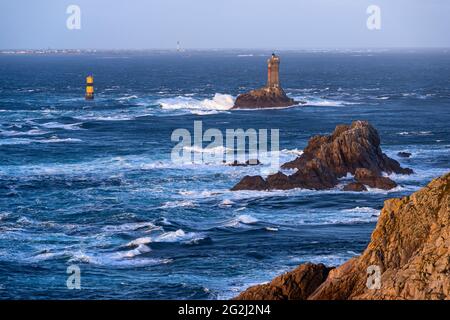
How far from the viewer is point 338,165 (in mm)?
60188

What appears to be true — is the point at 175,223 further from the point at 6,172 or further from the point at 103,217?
the point at 6,172

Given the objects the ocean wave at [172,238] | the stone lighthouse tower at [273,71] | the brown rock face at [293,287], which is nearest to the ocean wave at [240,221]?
the ocean wave at [172,238]

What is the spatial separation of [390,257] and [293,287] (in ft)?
10.1

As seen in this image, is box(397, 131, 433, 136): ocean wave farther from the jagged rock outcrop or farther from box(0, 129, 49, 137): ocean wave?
box(0, 129, 49, 137): ocean wave

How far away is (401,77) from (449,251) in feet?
549

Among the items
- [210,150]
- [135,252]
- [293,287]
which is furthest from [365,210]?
[210,150]

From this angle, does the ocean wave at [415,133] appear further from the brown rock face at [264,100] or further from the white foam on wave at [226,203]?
the white foam on wave at [226,203]

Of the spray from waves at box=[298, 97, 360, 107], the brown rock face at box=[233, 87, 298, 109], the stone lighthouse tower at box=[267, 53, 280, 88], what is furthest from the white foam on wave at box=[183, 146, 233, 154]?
the spray from waves at box=[298, 97, 360, 107]

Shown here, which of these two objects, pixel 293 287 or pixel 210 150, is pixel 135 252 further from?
pixel 210 150

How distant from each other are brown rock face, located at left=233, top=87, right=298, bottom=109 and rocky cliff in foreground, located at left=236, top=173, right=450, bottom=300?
83.4 metres

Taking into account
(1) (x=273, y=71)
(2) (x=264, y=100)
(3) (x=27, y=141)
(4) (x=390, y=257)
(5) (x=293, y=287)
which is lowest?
(3) (x=27, y=141)

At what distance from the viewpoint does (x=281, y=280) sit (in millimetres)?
28078

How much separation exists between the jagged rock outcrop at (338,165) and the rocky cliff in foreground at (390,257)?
93.3 ft
